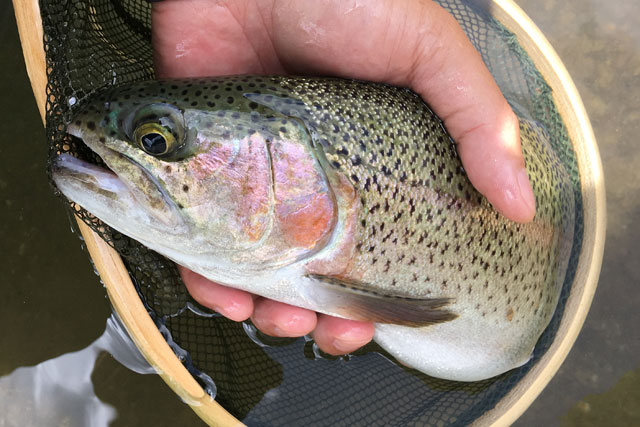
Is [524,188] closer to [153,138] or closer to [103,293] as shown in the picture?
[153,138]

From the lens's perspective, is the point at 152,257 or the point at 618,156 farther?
the point at 618,156

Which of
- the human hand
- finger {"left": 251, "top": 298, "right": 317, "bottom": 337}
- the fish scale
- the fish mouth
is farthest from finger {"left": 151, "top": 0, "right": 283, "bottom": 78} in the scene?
finger {"left": 251, "top": 298, "right": 317, "bottom": 337}

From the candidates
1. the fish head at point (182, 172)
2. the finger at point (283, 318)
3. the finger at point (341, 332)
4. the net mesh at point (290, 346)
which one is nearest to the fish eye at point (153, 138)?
the fish head at point (182, 172)

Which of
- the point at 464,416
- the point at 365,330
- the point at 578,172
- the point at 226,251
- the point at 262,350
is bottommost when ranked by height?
the point at 262,350

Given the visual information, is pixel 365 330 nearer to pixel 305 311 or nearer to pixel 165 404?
pixel 305 311

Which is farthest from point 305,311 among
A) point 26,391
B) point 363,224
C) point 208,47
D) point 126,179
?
point 26,391

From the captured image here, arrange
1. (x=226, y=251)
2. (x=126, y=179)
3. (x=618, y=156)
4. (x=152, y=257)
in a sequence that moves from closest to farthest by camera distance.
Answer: (x=126, y=179)
(x=226, y=251)
(x=152, y=257)
(x=618, y=156)
